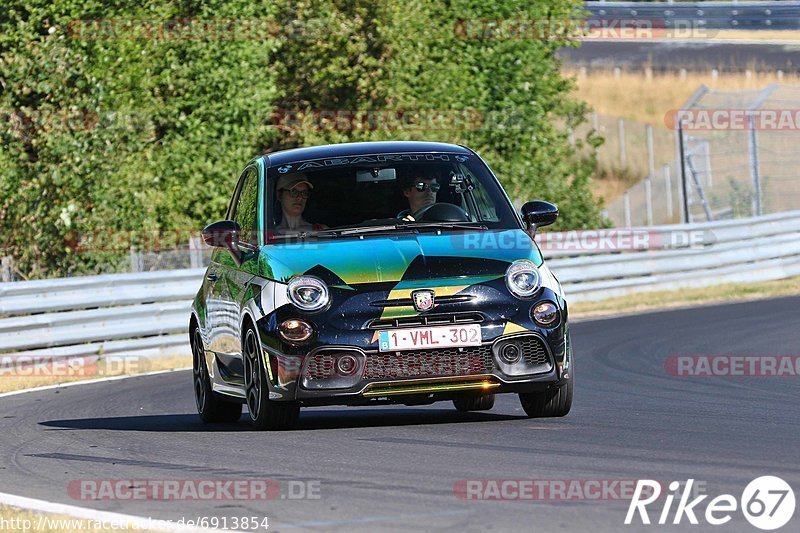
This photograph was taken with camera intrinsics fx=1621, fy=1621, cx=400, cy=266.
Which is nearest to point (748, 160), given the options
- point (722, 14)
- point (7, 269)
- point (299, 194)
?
point (7, 269)

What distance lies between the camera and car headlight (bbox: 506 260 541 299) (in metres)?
8.78

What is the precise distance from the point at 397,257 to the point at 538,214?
1291 millimetres

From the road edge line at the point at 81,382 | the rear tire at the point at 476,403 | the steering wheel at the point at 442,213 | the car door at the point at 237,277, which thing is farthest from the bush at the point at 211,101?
the steering wheel at the point at 442,213

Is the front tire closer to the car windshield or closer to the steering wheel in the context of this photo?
the car windshield

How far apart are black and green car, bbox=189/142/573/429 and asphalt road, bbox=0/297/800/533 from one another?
11.7 inches

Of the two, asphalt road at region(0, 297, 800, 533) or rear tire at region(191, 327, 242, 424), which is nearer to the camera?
asphalt road at region(0, 297, 800, 533)

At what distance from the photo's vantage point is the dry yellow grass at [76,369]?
1538 cm

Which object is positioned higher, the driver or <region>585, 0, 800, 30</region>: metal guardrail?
<region>585, 0, 800, 30</region>: metal guardrail

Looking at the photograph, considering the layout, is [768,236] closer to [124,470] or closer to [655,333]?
[655,333]

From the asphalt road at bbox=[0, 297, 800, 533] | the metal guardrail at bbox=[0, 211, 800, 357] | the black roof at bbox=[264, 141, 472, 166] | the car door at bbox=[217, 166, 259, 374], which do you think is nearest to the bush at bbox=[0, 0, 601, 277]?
the metal guardrail at bbox=[0, 211, 800, 357]

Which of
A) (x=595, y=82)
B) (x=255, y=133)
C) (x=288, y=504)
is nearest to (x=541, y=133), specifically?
(x=255, y=133)

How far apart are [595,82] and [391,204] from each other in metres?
45.3

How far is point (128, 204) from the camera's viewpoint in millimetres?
22859

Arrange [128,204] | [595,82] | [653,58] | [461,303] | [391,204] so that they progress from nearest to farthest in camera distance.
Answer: [461,303] → [391,204] → [128,204] → [595,82] → [653,58]
